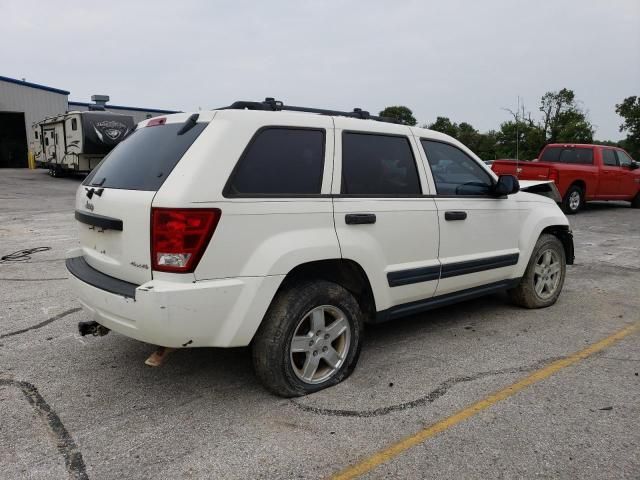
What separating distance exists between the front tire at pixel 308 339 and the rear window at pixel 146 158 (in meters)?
1.02

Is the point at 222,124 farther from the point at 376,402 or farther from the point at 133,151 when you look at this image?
the point at 376,402

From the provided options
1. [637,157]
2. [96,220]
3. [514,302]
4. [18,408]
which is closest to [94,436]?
[18,408]

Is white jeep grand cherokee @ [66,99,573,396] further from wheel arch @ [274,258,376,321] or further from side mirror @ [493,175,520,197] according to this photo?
side mirror @ [493,175,520,197]

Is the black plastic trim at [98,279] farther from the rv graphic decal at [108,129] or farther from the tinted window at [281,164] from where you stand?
the rv graphic decal at [108,129]

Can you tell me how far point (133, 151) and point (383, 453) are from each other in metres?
2.41

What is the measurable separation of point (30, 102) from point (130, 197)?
33707mm

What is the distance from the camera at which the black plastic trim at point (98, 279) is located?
9.64 feet

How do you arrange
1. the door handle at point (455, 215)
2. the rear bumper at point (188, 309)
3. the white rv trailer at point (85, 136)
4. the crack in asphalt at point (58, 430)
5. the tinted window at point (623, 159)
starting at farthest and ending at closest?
the white rv trailer at point (85, 136)
the tinted window at point (623, 159)
the door handle at point (455, 215)
the rear bumper at point (188, 309)
the crack in asphalt at point (58, 430)

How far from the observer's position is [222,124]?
3.02 metres

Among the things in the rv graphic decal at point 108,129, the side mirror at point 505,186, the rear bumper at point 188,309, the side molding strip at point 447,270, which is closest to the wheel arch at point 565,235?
the side molding strip at point 447,270

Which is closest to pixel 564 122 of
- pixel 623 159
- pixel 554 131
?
pixel 554 131

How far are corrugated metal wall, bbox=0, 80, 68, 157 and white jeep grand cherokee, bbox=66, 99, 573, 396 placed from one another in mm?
31172

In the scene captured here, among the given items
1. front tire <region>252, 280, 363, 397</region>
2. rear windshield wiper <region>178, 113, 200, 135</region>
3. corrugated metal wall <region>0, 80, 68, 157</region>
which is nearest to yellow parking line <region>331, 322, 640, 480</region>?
front tire <region>252, 280, 363, 397</region>

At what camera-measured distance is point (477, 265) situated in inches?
169
